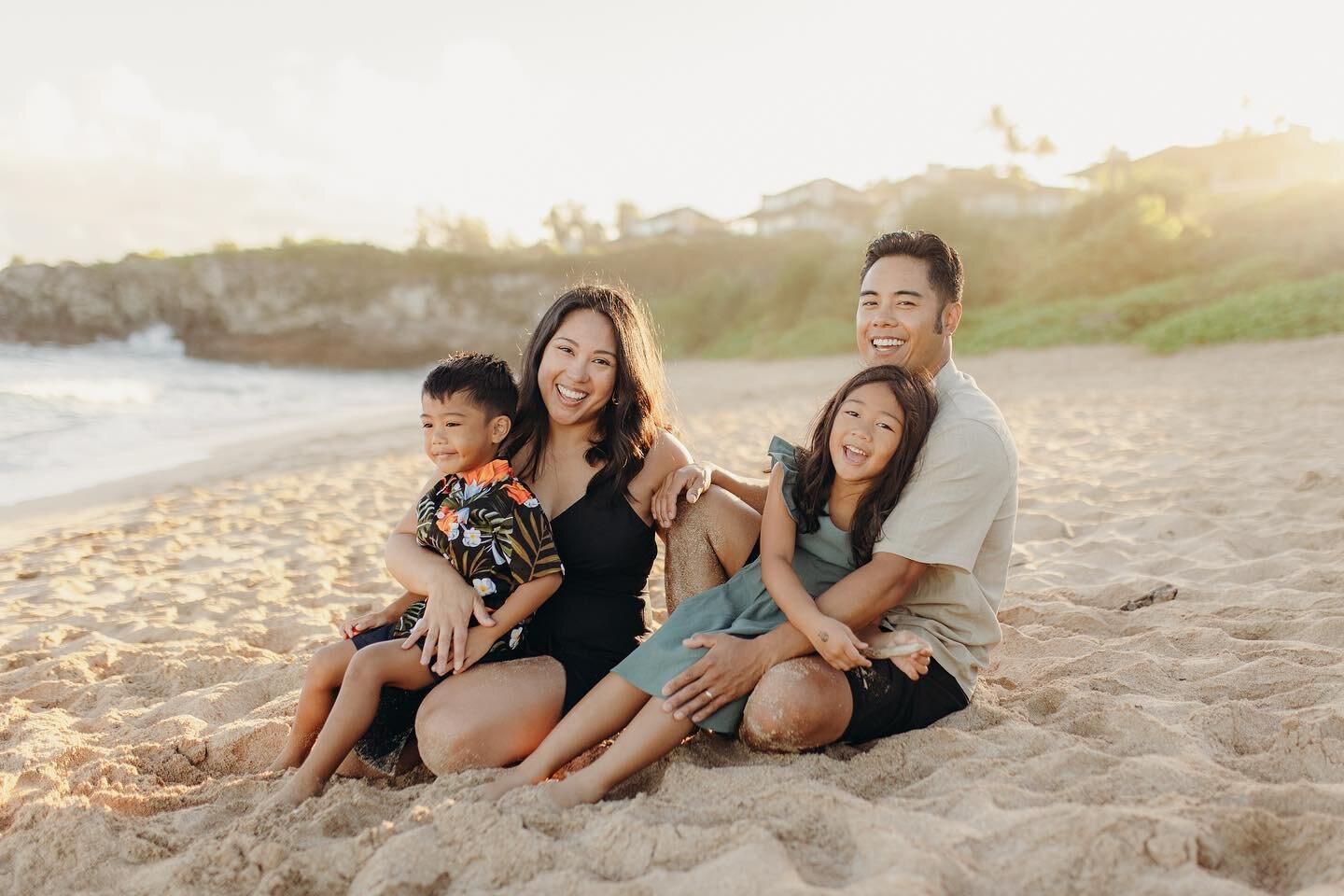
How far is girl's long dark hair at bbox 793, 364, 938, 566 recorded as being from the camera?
2.27 m

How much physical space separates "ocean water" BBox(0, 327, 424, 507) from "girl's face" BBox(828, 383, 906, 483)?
7085 mm

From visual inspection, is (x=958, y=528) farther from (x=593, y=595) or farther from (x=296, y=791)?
(x=296, y=791)

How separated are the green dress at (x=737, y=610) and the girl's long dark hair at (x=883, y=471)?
4 centimetres

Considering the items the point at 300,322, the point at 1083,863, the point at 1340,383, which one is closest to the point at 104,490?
the point at 1083,863

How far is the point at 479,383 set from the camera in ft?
8.52

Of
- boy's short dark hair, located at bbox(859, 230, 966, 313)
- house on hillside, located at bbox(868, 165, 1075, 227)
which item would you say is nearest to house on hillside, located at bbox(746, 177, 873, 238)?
house on hillside, located at bbox(868, 165, 1075, 227)

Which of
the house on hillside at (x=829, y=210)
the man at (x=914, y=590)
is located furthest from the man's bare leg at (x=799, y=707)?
the house on hillside at (x=829, y=210)

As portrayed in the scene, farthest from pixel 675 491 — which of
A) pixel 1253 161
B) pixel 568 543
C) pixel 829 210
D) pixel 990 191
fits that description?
pixel 829 210

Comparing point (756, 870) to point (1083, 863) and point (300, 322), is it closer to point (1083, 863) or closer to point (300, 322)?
point (1083, 863)

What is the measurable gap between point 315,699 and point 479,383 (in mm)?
1032

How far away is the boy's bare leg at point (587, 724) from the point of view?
217 centimetres

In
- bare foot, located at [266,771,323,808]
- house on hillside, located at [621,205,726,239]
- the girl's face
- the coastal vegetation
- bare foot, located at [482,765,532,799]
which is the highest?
house on hillside, located at [621,205,726,239]

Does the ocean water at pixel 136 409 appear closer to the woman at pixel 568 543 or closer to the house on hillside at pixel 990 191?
the woman at pixel 568 543

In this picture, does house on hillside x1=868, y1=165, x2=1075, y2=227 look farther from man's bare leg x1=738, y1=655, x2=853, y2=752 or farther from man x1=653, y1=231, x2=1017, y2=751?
man's bare leg x1=738, y1=655, x2=853, y2=752
